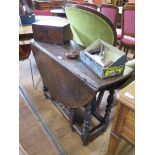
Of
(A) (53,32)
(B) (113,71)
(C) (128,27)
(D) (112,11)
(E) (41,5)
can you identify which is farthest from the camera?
(E) (41,5)

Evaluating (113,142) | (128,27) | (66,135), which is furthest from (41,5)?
(113,142)

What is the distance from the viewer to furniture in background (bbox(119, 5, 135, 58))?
252 cm

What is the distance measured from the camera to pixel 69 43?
1671 millimetres

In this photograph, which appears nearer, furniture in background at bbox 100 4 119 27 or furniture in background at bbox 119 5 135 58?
furniture in background at bbox 119 5 135 58

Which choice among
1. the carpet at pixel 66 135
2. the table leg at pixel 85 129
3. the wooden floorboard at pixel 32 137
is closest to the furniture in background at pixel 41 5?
the carpet at pixel 66 135

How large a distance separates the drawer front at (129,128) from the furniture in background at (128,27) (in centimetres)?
184

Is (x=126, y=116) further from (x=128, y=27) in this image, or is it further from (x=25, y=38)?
(x=128, y=27)

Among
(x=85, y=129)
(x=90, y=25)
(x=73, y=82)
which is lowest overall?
(x=85, y=129)

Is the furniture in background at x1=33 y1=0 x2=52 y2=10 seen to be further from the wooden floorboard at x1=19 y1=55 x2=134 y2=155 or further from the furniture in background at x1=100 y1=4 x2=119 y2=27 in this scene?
the wooden floorboard at x1=19 y1=55 x2=134 y2=155

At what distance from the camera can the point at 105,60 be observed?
1205 millimetres

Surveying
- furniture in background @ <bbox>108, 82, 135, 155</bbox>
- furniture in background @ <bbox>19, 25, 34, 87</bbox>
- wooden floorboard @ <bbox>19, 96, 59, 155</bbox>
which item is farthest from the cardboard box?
furniture in background @ <bbox>19, 25, 34, 87</bbox>

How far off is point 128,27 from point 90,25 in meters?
1.55

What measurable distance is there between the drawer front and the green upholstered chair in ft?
1.95
